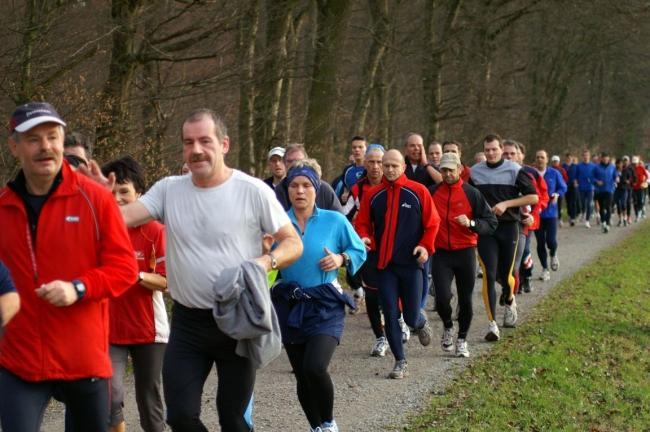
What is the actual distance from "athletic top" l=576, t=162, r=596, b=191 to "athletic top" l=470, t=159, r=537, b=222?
17010 mm

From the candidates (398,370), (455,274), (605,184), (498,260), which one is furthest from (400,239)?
(605,184)

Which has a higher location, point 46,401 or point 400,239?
point 400,239

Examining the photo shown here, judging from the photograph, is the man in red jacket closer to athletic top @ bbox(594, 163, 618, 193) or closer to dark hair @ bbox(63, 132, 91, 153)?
dark hair @ bbox(63, 132, 91, 153)

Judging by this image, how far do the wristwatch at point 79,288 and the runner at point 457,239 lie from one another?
6127 millimetres

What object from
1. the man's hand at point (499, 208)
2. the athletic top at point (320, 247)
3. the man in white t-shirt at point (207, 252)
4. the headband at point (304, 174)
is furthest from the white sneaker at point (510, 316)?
the man in white t-shirt at point (207, 252)

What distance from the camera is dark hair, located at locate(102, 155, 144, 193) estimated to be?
627cm

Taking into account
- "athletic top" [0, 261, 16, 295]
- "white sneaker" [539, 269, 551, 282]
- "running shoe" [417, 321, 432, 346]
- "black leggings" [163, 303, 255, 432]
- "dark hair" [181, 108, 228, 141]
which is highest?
"dark hair" [181, 108, 228, 141]

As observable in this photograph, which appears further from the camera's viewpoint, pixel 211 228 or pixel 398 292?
pixel 398 292

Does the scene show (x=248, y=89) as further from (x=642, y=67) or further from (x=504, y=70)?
(x=642, y=67)

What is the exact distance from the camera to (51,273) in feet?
14.2

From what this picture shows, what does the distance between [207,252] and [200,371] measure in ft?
2.11

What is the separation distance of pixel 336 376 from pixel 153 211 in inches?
176

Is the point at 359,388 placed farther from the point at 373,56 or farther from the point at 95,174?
the point at 373,56

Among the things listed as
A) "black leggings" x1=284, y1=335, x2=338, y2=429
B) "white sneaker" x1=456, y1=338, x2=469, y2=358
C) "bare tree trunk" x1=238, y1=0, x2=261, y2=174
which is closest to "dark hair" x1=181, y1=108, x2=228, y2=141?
"black leggings" x1=284, y1=335, x2=338, y2=429
